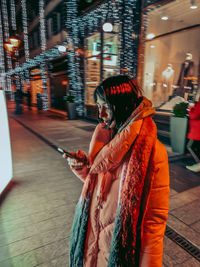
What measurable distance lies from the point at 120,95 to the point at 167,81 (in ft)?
28.2

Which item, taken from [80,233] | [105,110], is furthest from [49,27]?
[80,233]

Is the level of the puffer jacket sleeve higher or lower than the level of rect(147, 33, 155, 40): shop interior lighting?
lower

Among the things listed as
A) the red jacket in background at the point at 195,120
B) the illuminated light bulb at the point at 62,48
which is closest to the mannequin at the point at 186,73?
the red jacket in background at the point at 195,120

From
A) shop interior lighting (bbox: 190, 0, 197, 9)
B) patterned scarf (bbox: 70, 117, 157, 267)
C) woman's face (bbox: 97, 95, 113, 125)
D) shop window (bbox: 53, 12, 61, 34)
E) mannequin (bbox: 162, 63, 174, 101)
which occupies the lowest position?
patterned scarf (bbox: 70, 117, 157, 267)

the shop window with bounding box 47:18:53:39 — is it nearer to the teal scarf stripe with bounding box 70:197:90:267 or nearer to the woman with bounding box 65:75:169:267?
the woman with bounding box 65:75:169:267

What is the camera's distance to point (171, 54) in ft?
28.8

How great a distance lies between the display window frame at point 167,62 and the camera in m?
7.55

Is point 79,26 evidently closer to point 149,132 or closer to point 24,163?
point 24,163

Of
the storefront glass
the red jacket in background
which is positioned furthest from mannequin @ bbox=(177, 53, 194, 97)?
the red jacket in background

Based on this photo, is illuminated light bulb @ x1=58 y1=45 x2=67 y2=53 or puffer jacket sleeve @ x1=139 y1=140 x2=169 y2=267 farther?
illuminated light bulb @ x1=58 y1=45 x2=67 y2=53

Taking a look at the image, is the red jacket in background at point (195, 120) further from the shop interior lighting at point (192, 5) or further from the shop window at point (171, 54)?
the shop interior lighting at point (192, 5)

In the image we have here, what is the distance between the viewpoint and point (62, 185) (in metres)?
3.92

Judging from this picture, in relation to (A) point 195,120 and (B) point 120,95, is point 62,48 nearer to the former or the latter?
(A) point 195,120

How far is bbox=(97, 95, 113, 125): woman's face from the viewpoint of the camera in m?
1.14
